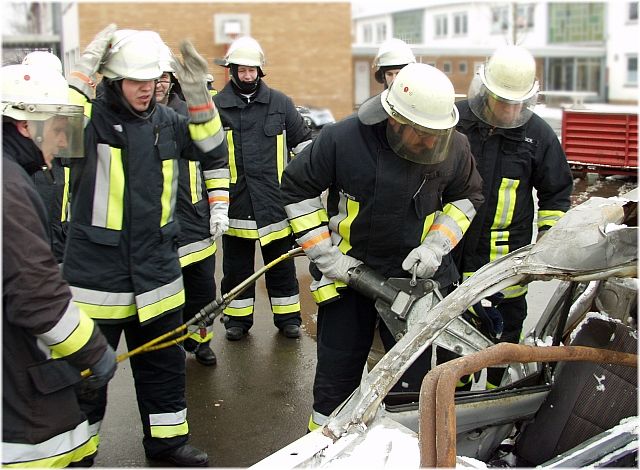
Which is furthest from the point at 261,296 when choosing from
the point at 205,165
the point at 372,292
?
the point at 372,292

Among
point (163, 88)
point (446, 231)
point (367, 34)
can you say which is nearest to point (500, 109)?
point (446, 231)

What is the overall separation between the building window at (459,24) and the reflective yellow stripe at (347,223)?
35266mm

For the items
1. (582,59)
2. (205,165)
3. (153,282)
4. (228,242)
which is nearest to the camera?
(153,282)

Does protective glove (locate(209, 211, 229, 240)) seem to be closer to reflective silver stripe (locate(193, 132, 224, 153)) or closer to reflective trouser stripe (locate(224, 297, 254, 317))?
reflective silver stripe (locate(193, 132, 224, 153))

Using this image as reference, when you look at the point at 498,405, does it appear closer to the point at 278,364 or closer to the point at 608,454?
the point at 608,454

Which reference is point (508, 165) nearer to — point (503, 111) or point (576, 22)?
point (503, 111)

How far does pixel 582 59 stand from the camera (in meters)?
35.1

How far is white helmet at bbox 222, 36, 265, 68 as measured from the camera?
4656mm

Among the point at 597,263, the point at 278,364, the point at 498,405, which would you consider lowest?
the point at 278,364

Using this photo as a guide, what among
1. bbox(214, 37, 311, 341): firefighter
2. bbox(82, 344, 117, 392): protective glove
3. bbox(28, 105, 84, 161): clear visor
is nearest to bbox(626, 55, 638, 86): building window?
bbox(214, 37, 311, 341): firefighter

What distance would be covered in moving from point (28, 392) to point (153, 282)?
885 mm

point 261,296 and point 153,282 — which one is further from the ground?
point 153,282

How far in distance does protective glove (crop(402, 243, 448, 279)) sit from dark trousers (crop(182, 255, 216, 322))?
5.73 feet

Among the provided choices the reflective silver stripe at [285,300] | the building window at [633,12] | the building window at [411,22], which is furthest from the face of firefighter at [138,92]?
the building window at [411,22]
